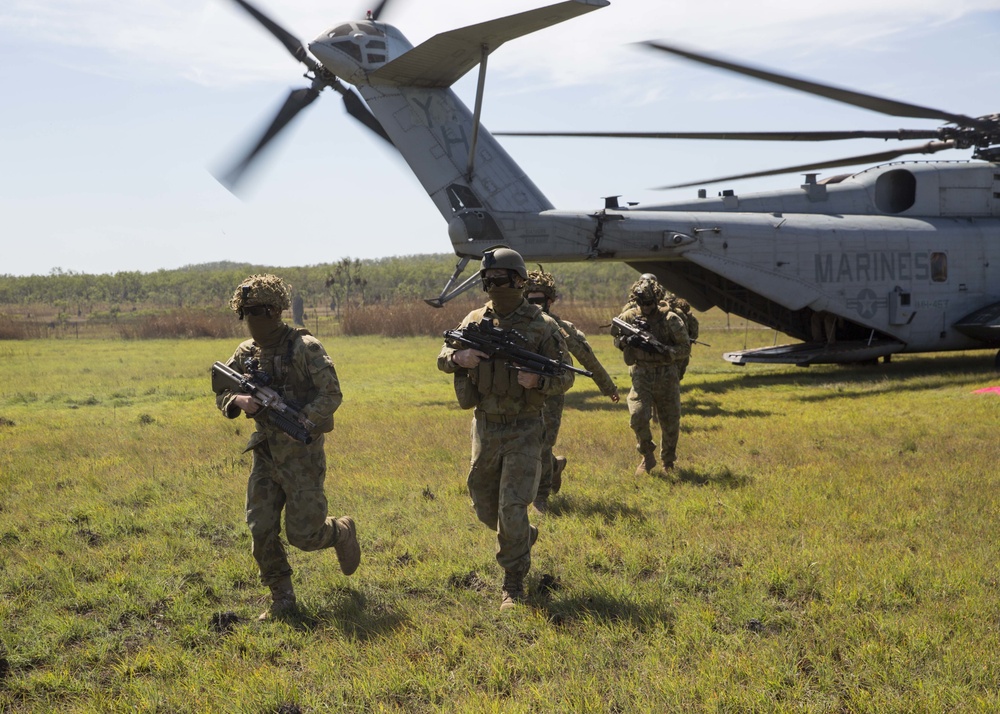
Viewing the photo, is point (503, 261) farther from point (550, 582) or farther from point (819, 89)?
point (819, 89)

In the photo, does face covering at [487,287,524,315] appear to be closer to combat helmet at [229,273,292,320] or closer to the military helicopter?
A: combat helmet at [229,273,292,320]

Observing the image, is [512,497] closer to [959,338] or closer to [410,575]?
[410,575]

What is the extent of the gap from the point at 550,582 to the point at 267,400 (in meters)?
2.25

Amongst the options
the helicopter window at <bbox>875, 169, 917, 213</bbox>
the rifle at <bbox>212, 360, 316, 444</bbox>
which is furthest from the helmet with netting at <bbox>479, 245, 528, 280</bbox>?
the helicopter window at <bbox>875, 169, 917, 213</bbox>

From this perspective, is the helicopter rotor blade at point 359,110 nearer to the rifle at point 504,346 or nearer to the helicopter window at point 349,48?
the helicopter window at point 349,48

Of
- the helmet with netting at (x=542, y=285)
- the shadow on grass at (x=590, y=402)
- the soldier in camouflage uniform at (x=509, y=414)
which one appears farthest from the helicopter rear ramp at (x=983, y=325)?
the soldier in camouflage uniform at (x=509, y=414)

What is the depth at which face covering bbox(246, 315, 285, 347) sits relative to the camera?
527 cm

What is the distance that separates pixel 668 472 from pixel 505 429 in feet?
12.4

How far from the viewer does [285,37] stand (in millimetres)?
13992

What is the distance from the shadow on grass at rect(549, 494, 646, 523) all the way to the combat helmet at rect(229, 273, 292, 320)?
3.30 meters

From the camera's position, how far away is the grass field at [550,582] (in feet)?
14.0

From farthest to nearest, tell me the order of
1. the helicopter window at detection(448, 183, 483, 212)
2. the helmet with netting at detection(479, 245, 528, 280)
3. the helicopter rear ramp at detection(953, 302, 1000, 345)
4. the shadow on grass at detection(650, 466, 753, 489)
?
the helicopter rear ramp at detection(953, 302, 1000, 345) → the helicopter window at detection(448, 183, 483, 212) → the shadow on grass at detection(650, 466, 753, 489) → the helmet with netting at detection(479, 245, 528, 280)

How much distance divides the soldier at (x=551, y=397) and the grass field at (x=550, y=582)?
0.86 ft

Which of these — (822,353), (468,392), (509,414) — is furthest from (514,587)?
(822,353)
